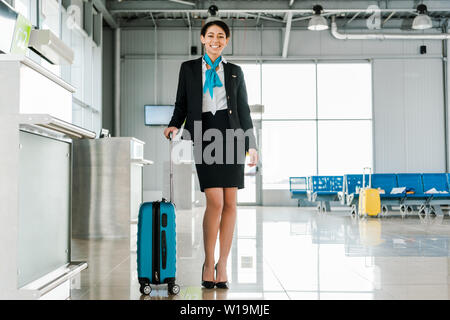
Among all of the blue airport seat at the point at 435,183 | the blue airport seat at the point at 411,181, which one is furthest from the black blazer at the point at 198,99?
the blue airport seat at the point at 435,183

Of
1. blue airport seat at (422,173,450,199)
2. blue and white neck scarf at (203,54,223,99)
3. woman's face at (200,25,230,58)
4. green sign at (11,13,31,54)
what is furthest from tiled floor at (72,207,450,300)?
blue airport seat at (422,173,450,199)

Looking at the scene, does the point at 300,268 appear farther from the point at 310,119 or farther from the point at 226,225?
the point at 310,119

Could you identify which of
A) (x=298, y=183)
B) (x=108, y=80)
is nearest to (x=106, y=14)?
(x=108, y=80)

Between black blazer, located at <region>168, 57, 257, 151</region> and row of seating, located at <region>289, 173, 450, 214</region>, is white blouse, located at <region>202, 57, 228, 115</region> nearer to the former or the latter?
black blazer, located at <region>168, 57, 257, 151</region>

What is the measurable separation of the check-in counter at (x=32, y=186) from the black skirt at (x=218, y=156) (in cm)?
57

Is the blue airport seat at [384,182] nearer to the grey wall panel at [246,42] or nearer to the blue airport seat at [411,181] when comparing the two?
the blue airport seat at [411,181]

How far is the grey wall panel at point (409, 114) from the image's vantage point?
530 inches

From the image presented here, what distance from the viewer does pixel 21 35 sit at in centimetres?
605

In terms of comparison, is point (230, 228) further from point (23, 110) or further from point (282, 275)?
point (23, 110)

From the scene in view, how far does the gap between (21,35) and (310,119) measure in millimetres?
9059

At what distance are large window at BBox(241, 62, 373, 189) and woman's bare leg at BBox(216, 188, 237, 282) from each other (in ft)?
36.4

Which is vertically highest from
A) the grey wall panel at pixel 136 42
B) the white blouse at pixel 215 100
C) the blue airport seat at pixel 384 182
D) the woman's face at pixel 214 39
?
the grey wall panel at pixel 136 42

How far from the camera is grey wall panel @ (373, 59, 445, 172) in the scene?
1346cm
